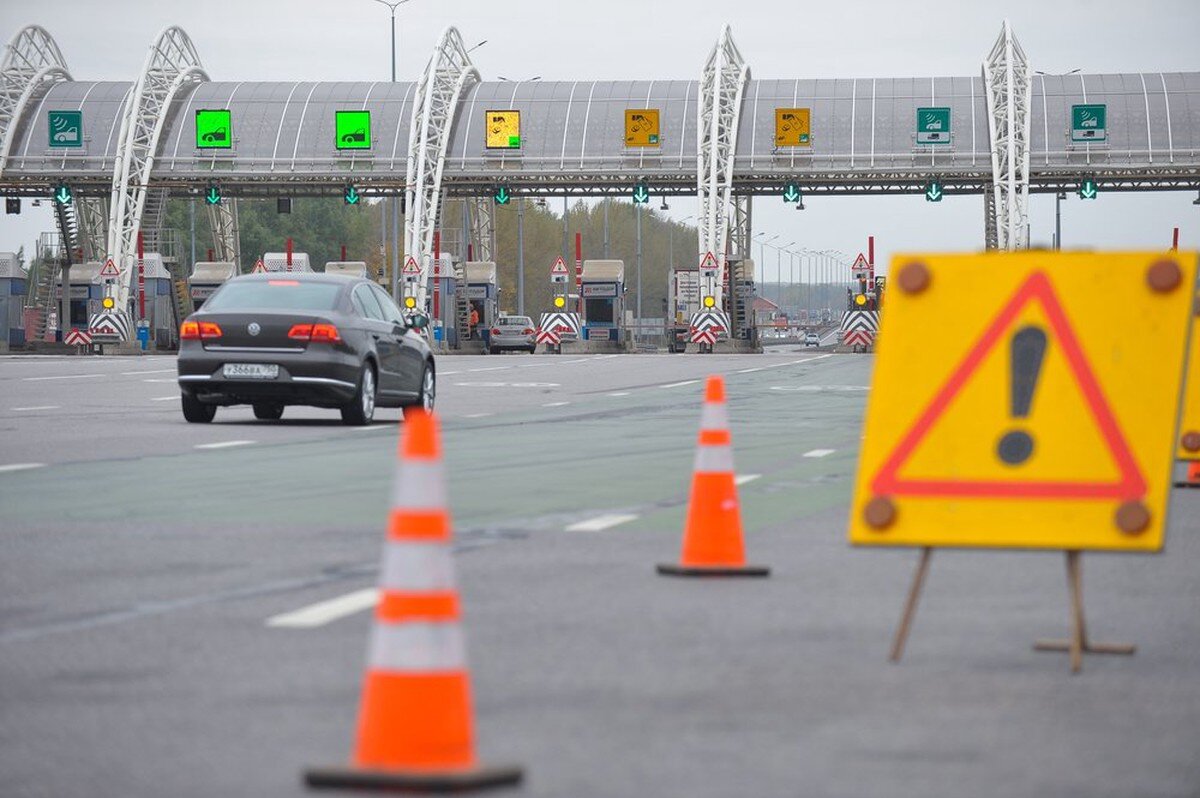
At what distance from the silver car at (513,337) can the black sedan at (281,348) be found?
68.3 meters

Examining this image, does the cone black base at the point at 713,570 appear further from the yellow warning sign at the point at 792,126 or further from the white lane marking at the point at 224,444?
the yellow warning sign at the point at 792,126

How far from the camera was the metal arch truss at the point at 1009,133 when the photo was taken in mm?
79375

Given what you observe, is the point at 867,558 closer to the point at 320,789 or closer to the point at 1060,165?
the point at 320,789

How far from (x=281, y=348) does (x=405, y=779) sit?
1808 centimetres

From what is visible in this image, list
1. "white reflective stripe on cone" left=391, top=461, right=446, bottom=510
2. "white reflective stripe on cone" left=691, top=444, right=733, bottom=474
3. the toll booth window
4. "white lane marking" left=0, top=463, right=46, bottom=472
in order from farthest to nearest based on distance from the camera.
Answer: the toll booth window < "white lane marking" left=0, top=463, right=46, bottom=472 < "white reflective stripe on cone" left=691, top=444, right=733, bottom=474 < "white reflective stripe on cone" left=391, top=461, right=446, bottom=510

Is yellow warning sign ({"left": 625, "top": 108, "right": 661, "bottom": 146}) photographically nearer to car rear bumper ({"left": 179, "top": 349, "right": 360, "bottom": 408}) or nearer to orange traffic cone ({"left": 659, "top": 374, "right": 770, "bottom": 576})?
car rear bumper ({"left": 179, "top": 349, "right": 360, "bottom": 408})

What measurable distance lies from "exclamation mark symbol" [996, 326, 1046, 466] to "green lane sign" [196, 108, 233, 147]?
79708 mm

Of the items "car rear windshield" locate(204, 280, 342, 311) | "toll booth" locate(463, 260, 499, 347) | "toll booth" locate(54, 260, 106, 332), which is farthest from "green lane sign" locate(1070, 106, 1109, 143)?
"car rear windshield" locate(204, 280, 342, 311)

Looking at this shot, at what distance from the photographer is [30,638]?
8047 millimetres

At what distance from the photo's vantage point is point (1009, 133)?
79.4 meters

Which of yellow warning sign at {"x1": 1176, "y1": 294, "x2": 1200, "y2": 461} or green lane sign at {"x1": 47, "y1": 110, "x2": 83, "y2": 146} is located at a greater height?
green lane sign at {"x1": 47, "y1": 110, "x2": 83, "y2": 146}

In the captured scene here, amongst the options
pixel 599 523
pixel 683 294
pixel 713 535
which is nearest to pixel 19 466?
pixel 599 523

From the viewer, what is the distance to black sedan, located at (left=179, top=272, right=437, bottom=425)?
22891 millimetres

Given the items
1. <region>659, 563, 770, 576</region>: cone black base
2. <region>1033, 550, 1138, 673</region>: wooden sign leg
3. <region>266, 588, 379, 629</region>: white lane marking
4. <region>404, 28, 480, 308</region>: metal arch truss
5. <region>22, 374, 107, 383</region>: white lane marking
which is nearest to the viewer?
<region>1033, 550, 1138, 673</region>: wooden sign leg
